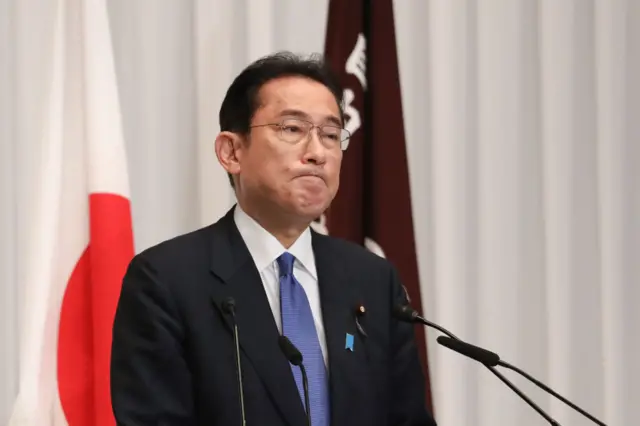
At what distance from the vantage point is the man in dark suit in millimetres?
1397

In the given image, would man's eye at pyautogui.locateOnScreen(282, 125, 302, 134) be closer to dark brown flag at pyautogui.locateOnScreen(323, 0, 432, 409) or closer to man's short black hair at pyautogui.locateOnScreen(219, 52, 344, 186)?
man's short black hair at pyautogui.locateOnScreen(219, 52, 344, 186)

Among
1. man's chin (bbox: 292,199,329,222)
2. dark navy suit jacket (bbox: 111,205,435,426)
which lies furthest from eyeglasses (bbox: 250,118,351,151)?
dark navy suit jacket (bbox: 111,205,435,426)

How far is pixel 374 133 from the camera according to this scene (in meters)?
2.31

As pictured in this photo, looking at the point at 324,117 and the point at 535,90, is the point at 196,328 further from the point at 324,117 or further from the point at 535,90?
the point at 535,90

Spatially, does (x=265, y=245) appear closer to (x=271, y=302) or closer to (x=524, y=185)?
(x=271, y=302)

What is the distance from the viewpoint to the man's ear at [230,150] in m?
1.65

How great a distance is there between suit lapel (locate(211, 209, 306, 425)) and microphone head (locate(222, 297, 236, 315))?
0.06 metres

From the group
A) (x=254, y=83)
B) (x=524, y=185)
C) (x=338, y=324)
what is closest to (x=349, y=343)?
(x=338, y=324)

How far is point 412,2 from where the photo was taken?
2.52m

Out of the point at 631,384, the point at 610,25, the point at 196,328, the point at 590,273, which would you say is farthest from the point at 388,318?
the point at 610,25

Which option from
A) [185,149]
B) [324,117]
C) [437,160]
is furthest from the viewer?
[437,160]

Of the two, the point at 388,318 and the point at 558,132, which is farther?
the point at 558,132

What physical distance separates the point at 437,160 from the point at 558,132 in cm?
48

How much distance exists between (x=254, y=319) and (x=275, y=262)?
17 cm
